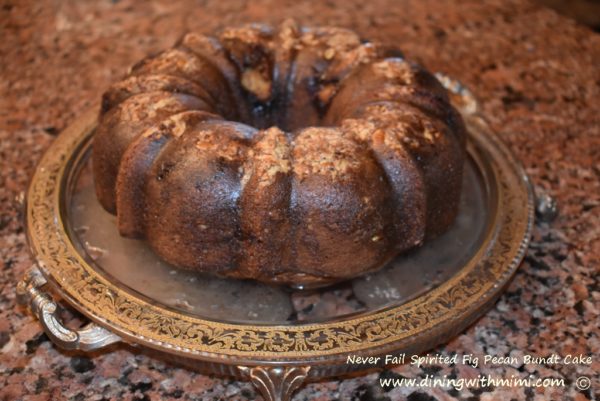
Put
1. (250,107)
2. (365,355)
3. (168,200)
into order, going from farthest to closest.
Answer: (250,107), (168,200), (365,355)

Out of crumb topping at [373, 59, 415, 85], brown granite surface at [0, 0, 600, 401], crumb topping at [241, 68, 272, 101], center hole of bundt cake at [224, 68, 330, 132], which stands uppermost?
crumb topping at [373, 59, 415, 85]

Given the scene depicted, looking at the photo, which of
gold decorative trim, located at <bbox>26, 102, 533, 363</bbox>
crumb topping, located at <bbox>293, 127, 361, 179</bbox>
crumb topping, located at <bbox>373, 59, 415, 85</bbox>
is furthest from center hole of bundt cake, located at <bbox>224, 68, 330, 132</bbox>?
gold decorative trim, located at <bbox>26, 102, 533, 363</bbox>

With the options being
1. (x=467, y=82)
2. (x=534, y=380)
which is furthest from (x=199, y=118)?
(x=467, y=82)

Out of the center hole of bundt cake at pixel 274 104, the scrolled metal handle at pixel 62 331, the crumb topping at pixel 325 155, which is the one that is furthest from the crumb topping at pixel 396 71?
the scrolled metal handle at pixel 62 331

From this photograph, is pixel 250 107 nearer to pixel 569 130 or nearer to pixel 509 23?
pixel 569 130

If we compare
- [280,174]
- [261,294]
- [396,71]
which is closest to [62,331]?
[261,294]

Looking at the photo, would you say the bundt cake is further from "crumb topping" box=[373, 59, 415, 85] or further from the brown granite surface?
the brown granite surface

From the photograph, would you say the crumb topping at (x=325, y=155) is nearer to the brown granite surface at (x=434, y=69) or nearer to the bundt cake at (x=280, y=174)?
the bundt cake at (x=280, y=174)
